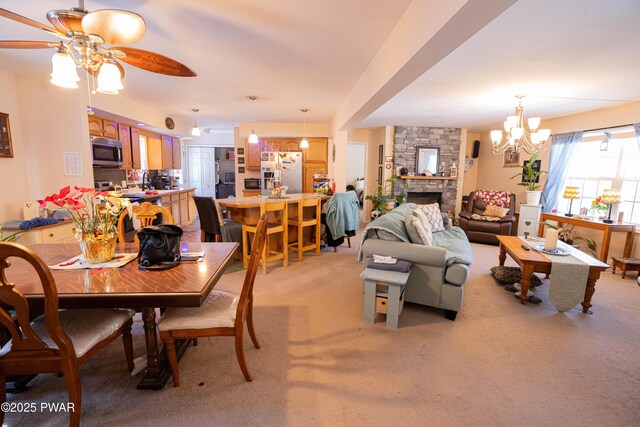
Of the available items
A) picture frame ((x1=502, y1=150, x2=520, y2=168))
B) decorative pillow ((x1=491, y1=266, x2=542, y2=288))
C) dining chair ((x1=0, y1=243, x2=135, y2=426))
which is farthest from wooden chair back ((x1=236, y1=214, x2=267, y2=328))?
picture frame ((x1=502, y1=150, x2=520, y2=168))

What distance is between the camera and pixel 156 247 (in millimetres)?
1690

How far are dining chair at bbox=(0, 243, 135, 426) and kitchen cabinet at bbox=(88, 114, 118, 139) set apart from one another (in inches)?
135

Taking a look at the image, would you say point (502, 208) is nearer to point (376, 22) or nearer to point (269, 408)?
point (376, 22)

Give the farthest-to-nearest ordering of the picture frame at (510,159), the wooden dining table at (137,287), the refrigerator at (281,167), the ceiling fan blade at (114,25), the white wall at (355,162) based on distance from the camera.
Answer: the white wall at (355,162) → the refrigerator at (281,167) → the picture frame at (510,159) → the wooden dining table at (137,287) → the ceiling fan blade at (114,25)

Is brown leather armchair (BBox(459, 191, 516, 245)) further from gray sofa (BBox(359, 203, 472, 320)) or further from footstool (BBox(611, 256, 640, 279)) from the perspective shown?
gray sofa (BBox(359, 203, 472, 320))

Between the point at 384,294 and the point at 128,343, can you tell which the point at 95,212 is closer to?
the point at 128,343

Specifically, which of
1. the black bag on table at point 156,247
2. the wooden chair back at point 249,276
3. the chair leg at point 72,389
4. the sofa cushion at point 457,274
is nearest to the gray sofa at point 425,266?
the sofa cushion at point 457,274

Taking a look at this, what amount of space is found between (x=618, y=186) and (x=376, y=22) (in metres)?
4.82

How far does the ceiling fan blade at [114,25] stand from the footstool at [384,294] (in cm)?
215

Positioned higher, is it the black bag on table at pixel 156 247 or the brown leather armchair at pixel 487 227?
the black bag on table at pixel 156 247

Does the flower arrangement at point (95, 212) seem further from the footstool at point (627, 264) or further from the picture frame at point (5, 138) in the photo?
the footstool at point (627, 264)

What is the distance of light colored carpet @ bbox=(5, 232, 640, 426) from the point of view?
157 centimetres

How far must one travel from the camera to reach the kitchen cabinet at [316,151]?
21.6 ft

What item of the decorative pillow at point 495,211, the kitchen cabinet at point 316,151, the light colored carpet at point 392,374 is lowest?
the light colored carpet at point 392,374
